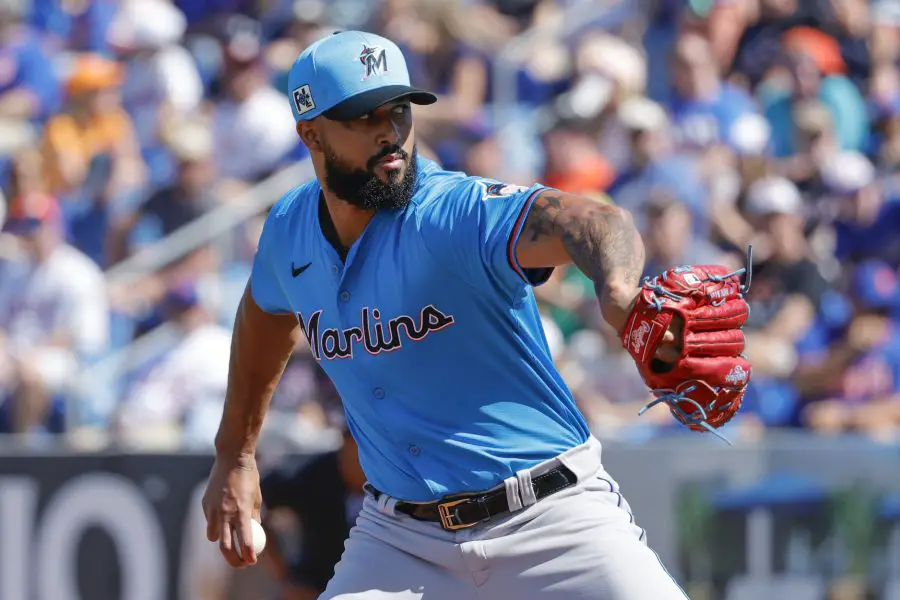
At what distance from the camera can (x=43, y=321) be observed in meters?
9.08

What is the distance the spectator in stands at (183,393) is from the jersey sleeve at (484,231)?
451 cm

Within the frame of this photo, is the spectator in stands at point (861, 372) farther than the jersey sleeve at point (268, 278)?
Yes

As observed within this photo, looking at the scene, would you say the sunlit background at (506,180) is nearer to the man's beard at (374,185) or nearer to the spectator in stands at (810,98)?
the spectator in stands at (810,98)

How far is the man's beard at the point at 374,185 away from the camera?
4.18m

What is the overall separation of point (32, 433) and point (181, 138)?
2521 millimetres

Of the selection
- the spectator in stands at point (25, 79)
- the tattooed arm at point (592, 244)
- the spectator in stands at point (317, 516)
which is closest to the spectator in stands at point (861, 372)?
the spectator in stands at point (317, 516)

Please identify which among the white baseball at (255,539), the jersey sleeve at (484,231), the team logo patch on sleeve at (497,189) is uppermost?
the team logo patch on sleeve at (497,189)

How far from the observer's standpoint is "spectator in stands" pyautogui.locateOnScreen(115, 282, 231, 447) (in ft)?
27.5

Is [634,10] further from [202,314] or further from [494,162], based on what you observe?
[202,314]

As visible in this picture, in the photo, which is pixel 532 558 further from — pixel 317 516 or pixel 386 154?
pixel 317 516

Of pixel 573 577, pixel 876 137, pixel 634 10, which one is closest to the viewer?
pixel 573 577

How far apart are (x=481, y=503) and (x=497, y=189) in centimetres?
83

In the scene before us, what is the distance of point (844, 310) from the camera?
917cm

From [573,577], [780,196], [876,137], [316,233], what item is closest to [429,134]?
[780,196]
